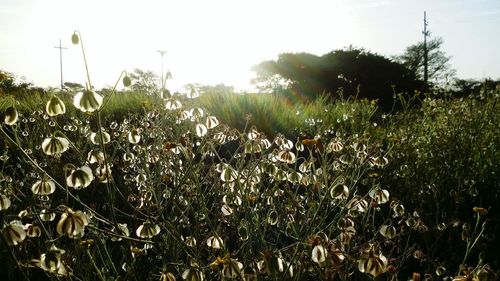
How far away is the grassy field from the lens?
5.56 feet

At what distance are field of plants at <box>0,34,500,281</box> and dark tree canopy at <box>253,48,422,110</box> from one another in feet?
60.3

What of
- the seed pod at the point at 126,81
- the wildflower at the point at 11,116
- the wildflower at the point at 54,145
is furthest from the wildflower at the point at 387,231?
the wildflower at the point at 11,116

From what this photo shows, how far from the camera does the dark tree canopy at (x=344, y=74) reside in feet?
82.2

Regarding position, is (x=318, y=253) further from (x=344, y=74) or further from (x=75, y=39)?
(x=344, y=74)

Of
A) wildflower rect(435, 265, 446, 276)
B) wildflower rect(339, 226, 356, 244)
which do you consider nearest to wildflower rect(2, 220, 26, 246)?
wildflower rect(339, 226, 356, 244)

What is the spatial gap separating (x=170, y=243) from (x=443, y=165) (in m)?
3.08

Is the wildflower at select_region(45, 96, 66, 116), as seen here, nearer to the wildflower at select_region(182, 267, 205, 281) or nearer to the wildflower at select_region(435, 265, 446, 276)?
the wildflower at select_region(182, 267, 205, 281)

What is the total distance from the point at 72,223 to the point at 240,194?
0.91 metres

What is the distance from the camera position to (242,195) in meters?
1.68

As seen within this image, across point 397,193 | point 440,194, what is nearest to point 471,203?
point 440,194

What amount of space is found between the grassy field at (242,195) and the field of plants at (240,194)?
0.01 m

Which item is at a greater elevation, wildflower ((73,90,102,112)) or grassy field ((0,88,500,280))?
wildflower ((73,90,102,112))

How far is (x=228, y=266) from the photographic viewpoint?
1483 millimetres

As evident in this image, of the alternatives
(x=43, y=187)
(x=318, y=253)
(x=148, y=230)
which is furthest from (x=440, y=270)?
(x=43, y=187)
